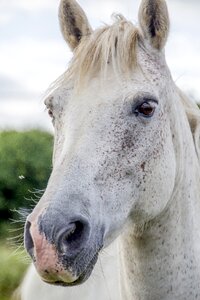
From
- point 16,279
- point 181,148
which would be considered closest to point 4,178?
point 16,279

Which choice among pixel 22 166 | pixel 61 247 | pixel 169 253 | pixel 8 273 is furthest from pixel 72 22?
pixel 22 166

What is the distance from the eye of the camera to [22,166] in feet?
44.0

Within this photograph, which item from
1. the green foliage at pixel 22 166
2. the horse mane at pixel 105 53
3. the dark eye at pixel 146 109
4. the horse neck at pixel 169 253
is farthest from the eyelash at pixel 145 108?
the green foliage at pixel 22 166

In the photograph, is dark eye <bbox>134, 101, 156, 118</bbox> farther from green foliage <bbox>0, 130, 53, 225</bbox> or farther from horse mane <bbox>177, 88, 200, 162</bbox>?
green foliage <bbox>0, 130, 53, 225</bbox>

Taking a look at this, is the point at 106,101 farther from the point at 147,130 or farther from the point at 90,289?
the point at 90,289

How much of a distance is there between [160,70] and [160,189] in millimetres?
619

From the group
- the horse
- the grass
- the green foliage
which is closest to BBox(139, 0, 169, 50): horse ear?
the horse

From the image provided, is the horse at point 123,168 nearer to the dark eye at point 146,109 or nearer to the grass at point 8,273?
the dark eye at point 146,109

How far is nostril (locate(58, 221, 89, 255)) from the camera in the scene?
293 centimetres

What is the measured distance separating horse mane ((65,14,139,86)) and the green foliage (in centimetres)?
893

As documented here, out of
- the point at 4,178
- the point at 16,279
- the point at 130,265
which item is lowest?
the point at 4,178

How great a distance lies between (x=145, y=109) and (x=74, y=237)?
2.50ft

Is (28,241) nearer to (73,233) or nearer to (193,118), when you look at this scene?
(73,233)

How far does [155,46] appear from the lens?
370 cm
